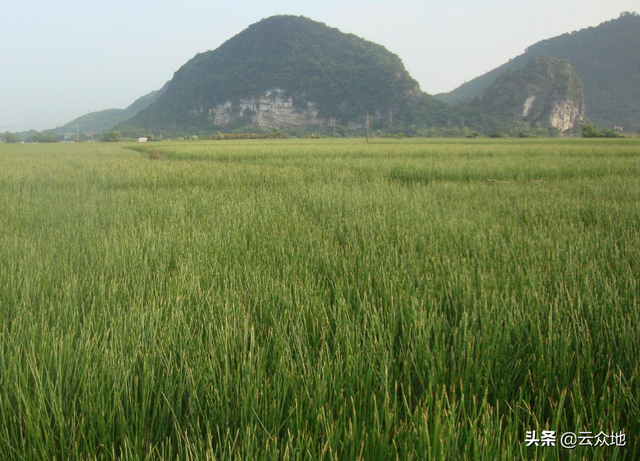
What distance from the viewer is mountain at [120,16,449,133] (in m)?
79.4

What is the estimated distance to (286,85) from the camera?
92.3m

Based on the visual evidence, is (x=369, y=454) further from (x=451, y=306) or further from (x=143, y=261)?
(x=143, y=261)

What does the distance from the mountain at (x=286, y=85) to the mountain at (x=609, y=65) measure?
1804cm

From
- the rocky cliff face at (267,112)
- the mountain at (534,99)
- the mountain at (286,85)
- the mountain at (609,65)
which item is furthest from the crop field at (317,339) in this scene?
the rocky cliff face at (267,112)

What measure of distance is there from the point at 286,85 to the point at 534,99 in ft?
164

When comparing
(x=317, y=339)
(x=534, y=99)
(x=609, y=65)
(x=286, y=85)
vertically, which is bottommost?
(x=317, y=339)

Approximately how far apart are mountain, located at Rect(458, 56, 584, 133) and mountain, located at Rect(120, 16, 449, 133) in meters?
13.4

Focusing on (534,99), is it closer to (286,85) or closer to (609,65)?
(609,65)

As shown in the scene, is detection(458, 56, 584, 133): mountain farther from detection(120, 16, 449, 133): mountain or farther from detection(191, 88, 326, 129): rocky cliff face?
detection(191, 88, 326, 129): rocky cliff face

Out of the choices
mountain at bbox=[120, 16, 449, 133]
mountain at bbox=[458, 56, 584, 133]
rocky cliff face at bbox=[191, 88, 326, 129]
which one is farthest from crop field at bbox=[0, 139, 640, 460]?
rocky cliff face at bbox=[191, 88, 326, 129]

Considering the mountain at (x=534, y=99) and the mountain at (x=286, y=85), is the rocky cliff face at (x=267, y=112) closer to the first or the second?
the mountain at (x=286, y=85)

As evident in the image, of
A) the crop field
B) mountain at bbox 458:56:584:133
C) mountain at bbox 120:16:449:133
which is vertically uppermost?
mountain at bbox 120:16:449:133

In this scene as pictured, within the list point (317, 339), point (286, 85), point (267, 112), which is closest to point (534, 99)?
point (286, 85)

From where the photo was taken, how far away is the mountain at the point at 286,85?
79.4m
